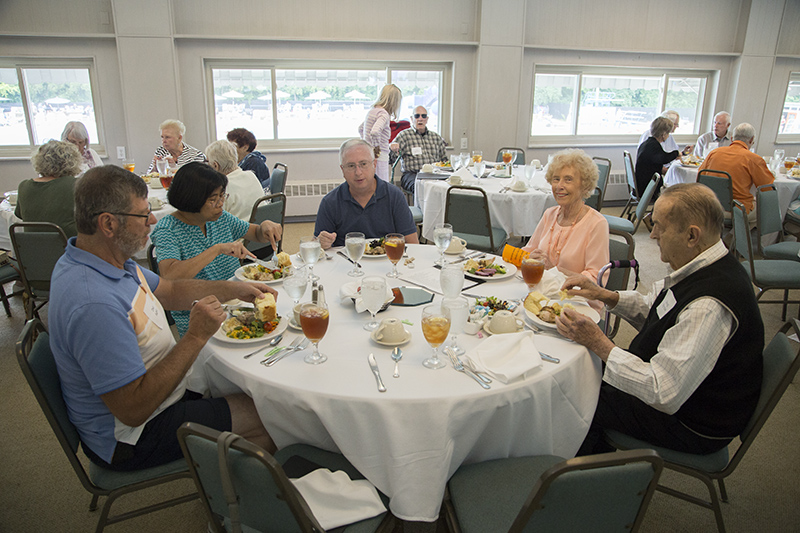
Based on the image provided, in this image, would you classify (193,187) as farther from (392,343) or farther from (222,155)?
(222,155)

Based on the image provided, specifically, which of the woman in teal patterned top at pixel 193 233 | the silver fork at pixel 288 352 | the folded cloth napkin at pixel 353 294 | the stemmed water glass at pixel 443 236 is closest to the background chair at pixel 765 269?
the stemmed water glass at pixel 443 236

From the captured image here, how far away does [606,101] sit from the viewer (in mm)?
8156

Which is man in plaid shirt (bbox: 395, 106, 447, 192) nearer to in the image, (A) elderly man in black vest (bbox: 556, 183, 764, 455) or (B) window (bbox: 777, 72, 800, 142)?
(A) elderly man in black vest (bbox: 556, 183, 764, 455)

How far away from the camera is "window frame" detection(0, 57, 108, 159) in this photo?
6.17 meters

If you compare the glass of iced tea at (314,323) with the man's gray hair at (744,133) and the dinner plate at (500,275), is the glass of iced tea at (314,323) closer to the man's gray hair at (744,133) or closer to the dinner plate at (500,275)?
the dinner plate at (500,275)

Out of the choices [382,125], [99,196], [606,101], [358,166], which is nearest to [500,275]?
[358,166]

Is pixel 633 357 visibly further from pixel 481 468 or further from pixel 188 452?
pixel 188 452

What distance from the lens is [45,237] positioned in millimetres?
3086

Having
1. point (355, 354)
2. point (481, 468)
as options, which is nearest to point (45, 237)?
point (355, 354)

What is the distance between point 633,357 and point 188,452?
4.31 feet

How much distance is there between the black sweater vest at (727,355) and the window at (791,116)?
9.22m

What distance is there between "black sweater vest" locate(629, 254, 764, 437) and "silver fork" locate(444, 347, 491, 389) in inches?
25.8

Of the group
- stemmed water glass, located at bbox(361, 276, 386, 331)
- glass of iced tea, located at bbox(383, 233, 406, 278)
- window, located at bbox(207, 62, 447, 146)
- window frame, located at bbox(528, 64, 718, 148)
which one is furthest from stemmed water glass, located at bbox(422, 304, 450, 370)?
window frame, located at bbox(528, 64, 718, 148)

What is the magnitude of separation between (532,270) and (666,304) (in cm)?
50
